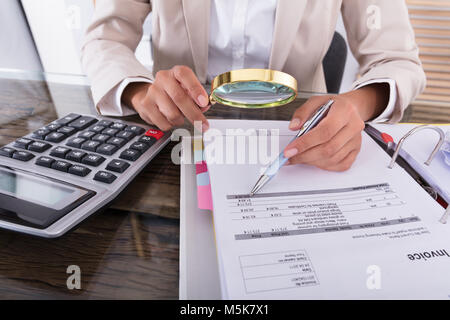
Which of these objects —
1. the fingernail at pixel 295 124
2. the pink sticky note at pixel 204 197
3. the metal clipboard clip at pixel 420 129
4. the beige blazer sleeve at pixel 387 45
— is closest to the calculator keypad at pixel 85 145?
the pink sticky note at pixel 204 197

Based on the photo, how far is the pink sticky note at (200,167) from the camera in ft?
1.19

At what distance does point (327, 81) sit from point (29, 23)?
149cm

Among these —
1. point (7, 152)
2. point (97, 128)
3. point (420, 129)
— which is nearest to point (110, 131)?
point (97, 128)

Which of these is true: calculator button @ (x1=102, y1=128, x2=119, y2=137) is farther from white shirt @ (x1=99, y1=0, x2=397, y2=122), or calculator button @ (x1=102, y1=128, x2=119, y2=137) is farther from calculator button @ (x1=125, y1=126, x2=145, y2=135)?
white shirt @ (x1=99, y1=0, x2=397, y2=122)

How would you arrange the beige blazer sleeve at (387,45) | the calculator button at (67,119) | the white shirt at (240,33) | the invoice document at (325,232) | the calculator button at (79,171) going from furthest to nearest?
the white shirt at (240,33)
the beige blazer sleeve at (387,45)
the calculator button at (67,119)
the calculator button at (79,171)
the invoice document at (325,232)

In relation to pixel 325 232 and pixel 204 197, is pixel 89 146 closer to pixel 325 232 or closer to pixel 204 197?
pixel 204 197

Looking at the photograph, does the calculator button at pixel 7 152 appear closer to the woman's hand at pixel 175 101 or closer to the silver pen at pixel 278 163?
the woman's hand at pixel 175 101

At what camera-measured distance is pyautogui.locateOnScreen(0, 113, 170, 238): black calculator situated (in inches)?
10.3

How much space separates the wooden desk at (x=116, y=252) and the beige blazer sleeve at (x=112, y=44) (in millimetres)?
Answer: 230

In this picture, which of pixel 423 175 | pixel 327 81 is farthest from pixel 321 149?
pixel 327 81

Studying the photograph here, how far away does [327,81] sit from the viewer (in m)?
0.98

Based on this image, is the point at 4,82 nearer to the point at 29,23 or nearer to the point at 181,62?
the point at 181,62
